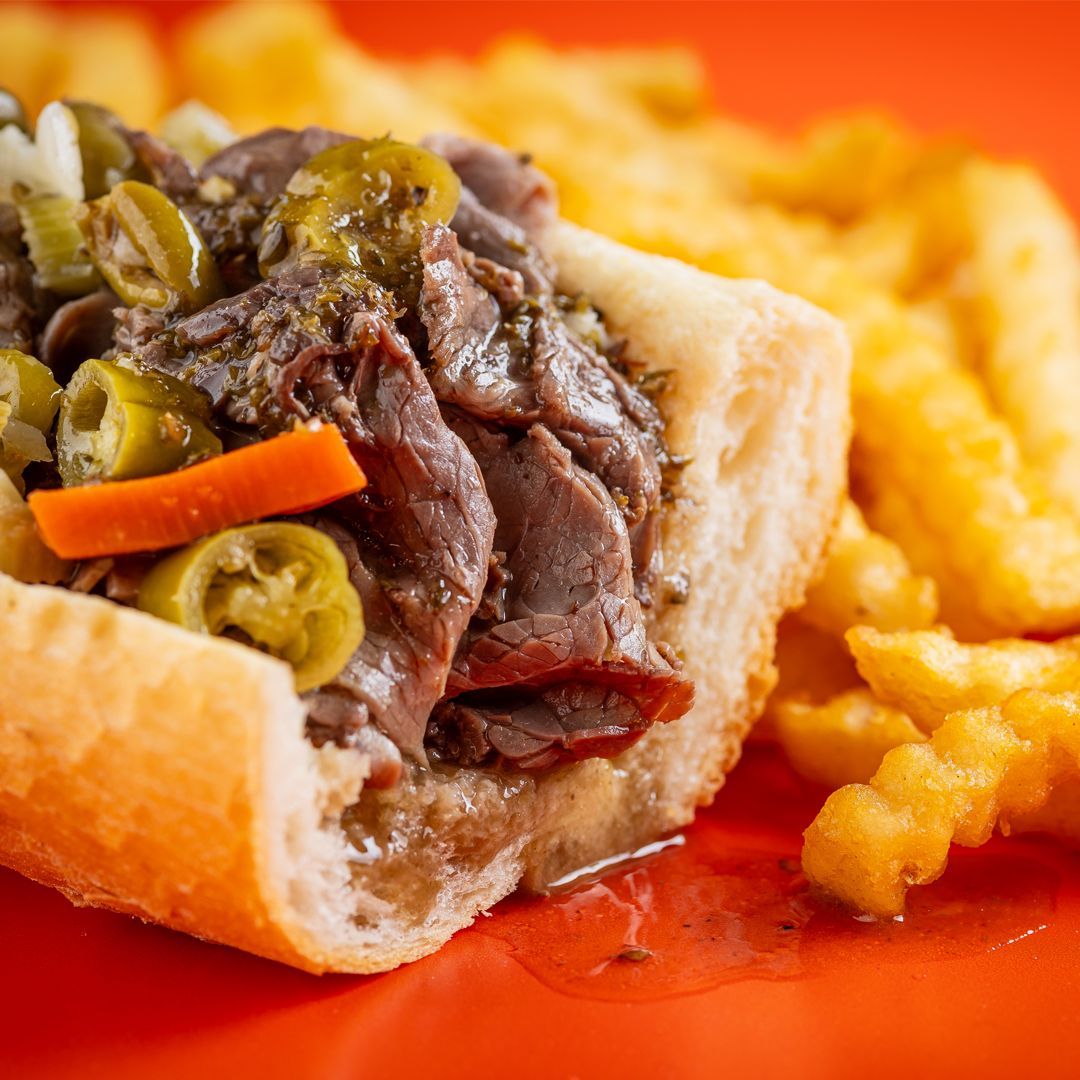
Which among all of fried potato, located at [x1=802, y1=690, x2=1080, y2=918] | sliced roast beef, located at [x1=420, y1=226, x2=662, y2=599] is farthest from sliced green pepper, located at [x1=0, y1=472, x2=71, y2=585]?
fried potato, located at [x1=802, y1=690, x2=1080, y2=918]

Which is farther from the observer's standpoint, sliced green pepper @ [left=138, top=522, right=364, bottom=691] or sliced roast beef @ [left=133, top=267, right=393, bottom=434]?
sliced roast beef @ [left=133, top=267, right=393, bottom=434]

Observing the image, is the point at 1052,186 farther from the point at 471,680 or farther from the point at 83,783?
the point at 83,783

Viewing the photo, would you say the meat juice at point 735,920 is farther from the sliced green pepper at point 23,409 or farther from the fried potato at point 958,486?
the sliced green pepper at point 23,409

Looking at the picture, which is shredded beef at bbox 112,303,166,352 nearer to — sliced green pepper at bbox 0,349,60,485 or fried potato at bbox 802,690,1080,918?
sliced green pepper at bbox 0,349,60,485

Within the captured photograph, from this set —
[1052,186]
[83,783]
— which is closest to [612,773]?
[83,783]

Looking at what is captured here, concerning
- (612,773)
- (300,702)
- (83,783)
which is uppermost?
(300,702)

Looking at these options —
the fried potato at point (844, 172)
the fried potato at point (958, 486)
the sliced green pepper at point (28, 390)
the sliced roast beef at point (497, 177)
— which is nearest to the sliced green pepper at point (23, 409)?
the sliced green pepper at point (28, 390)
